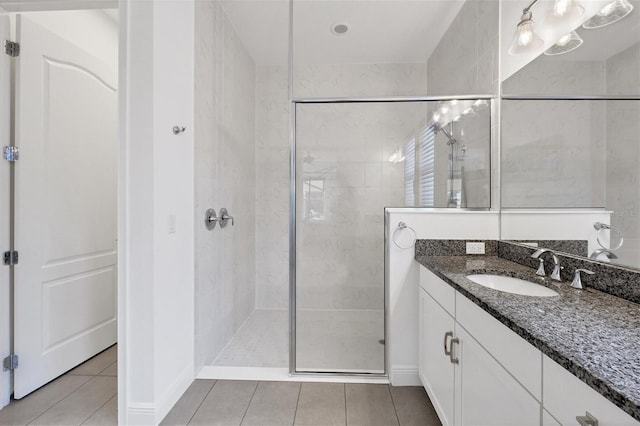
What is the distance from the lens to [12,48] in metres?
1.71

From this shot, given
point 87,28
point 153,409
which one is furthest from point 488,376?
point 87,28

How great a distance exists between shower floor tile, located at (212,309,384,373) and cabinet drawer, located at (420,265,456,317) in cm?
57

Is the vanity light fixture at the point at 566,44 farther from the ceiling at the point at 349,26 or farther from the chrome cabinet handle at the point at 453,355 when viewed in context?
the chrome cabinet handle at the point at 453,355

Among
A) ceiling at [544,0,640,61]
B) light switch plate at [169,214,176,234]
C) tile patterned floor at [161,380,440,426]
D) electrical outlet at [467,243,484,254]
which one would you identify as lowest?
tile patterned floor at [161,380,440,426]

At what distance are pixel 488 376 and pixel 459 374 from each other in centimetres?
26

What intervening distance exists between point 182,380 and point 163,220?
3.33ft

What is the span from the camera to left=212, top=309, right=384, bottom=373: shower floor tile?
2.04 metres

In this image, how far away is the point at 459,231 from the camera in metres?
1.88

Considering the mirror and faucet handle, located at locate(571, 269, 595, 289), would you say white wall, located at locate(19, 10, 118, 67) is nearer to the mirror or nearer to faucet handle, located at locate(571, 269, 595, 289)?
the mirror

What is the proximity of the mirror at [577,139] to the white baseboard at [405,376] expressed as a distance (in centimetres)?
104

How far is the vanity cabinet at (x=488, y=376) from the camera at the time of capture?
0.63 meters

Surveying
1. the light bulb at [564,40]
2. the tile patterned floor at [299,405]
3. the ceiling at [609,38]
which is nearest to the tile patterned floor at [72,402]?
the tile patterned floor at [299,405]

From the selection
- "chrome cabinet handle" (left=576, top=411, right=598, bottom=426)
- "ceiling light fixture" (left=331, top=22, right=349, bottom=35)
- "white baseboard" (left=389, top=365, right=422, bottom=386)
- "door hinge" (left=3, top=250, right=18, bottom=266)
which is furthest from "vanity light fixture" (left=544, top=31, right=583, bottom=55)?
"door hinge" (left=3, top=250, right=18, bottom=266)

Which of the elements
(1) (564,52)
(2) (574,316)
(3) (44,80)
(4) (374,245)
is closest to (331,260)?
(4) (374,245)
